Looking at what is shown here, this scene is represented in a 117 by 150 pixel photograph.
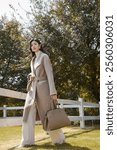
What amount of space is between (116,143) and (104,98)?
0.43 meters

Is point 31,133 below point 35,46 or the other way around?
below

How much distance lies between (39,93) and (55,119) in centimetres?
57

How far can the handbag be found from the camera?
23.9 ft

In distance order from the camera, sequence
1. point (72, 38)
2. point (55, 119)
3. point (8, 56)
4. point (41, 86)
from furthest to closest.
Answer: point (8, 56)
point (72, 38)
point (41, 86)
point (55, 119)

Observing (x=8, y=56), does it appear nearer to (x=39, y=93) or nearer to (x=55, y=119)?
(x=39, y=93)

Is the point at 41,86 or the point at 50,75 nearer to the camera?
the point at 50,75

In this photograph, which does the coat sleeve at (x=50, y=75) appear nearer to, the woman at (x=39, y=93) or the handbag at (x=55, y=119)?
the woman at (x=39, y=93)

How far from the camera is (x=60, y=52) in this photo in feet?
74.8

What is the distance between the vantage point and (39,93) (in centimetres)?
764

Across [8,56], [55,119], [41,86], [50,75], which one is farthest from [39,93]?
[8,56]

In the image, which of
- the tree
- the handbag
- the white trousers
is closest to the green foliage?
the tree

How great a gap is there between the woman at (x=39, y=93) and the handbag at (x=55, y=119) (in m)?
0.13

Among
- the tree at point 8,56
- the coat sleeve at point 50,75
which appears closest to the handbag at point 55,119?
the coat sleeve at point 50,75

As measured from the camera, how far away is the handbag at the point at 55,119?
23.9 ft
